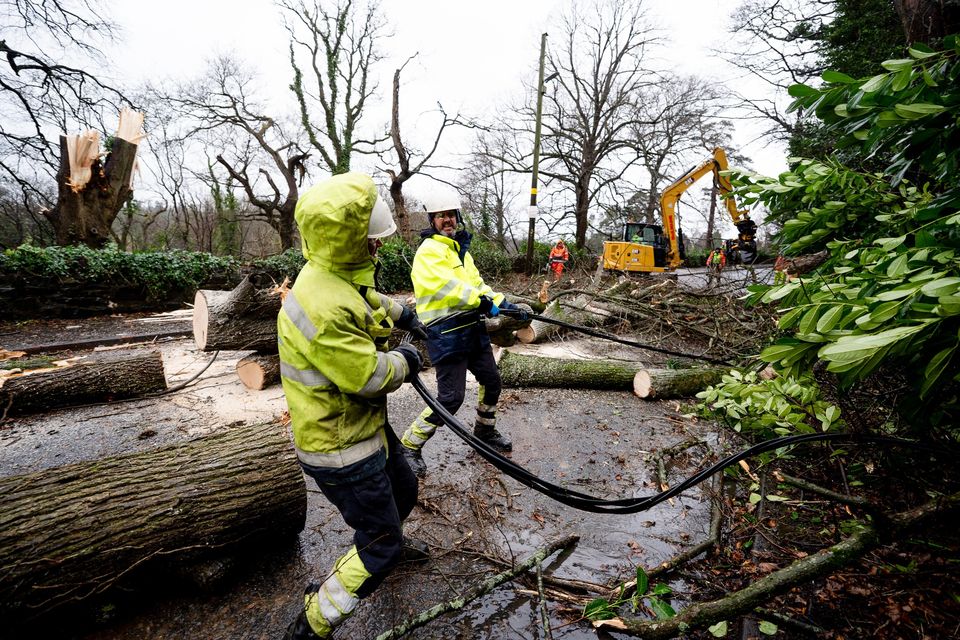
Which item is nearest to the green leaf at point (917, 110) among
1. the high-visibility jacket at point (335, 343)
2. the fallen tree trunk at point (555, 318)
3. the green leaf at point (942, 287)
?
the green leaf at point (942, 287)

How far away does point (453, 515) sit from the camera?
2.95 m

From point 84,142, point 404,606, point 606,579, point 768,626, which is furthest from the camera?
point 84,142

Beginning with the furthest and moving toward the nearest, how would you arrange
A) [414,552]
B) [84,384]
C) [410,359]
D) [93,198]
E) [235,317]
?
[93,198]
[235,317]
[84,384]
[414,552]
[410,359]

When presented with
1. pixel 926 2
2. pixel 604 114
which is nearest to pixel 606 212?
pixel 604 114

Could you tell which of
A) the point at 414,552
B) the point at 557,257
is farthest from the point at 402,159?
the point at 414,552

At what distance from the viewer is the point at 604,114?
878 inches

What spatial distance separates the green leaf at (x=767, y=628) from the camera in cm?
180

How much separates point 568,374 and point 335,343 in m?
4.20

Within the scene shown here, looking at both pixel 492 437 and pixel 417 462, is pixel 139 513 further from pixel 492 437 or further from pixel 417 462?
pixel 492 437

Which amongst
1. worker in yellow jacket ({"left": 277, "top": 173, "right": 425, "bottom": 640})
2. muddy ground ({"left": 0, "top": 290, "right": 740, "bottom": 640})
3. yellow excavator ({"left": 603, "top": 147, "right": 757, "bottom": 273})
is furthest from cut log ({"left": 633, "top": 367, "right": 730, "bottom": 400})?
yellow excavator ({"left": 603, "top": 147, "right": 757, "bottom": 273})

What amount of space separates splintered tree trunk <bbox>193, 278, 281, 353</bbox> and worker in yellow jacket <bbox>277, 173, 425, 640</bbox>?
3.48 meters

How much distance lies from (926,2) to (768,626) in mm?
3898

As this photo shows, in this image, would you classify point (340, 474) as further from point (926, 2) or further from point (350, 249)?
point (926, 2)

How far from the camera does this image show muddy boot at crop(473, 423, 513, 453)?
387 centimetres
